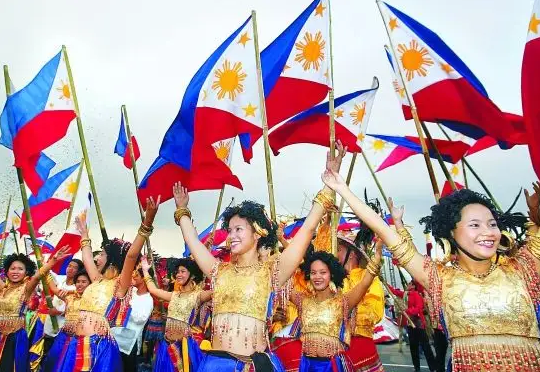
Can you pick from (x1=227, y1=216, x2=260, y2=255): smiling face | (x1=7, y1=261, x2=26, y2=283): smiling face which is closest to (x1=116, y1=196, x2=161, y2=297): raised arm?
(x1=227, y1=216, x2=260, y2=255): smiling face

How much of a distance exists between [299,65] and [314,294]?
135 inches

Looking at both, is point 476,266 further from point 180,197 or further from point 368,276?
point 180,197

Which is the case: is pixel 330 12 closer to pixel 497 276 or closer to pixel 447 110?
pixel 447 110

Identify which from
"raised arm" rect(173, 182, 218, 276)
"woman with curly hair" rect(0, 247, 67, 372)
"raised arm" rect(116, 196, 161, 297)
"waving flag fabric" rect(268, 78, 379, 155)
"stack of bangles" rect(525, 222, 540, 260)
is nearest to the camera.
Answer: "stack of bangles" rect(525, 222, 540, 260)

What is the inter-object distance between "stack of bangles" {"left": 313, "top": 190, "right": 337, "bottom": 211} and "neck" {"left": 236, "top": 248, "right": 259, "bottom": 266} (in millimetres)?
740

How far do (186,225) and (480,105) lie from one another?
12.7ft

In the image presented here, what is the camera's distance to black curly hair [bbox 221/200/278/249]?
439cm

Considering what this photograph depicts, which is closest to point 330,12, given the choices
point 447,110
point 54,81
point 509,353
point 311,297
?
point 447,110

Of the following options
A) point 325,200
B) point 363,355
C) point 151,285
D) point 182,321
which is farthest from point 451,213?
point 182,321

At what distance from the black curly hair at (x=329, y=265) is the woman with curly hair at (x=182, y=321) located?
200 cm

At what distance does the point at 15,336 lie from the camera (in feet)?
25.9

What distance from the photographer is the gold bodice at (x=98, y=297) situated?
21.1 ft

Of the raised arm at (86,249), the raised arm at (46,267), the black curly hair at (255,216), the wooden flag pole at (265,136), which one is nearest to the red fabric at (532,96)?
the black curly hair at (255,216)

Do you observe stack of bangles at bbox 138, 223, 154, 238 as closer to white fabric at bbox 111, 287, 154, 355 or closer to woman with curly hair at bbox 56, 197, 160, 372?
woman with curly hair at bbox 56, 197, 160, 372
